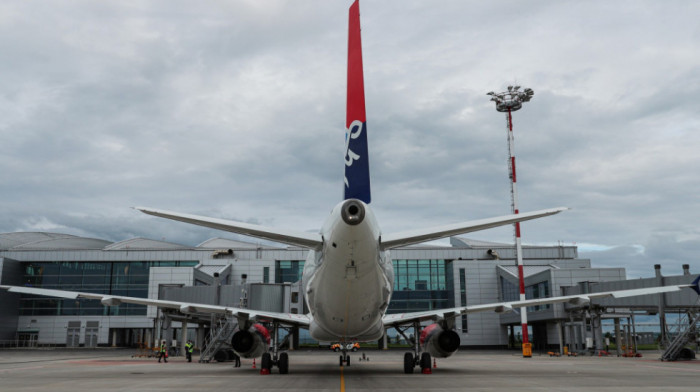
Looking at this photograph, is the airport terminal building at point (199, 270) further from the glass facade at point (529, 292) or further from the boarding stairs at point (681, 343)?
the boarding stairs at point (681, 343)

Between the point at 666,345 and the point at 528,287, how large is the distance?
26.1m

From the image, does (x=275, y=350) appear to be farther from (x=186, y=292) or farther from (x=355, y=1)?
(x=186, y=292)

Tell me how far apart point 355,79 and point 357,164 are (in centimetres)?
270

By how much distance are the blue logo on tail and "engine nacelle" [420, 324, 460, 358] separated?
29.3 feet

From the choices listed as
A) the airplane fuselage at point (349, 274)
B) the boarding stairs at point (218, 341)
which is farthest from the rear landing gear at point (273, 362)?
the boarding stairs at point (218, 341)

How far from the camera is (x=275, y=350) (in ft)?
68.1

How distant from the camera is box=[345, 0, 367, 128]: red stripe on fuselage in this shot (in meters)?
15.4

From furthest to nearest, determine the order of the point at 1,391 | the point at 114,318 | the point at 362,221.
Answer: the point at 114,318
the point at 1,391
the point at 362,221

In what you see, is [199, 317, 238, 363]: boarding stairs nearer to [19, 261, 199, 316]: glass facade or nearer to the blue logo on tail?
the blue logo on tail

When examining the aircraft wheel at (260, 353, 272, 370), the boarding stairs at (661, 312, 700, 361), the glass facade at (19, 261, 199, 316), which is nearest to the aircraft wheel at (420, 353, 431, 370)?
the aircraft wheel at (260, 353, 272, 370)

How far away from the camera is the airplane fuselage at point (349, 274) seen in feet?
→ 40.3

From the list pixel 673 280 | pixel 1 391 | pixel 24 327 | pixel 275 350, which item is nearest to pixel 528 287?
pixel 673 280

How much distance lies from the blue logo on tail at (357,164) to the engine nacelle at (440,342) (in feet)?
29.3

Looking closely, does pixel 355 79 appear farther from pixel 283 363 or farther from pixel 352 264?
pixel 283 363
